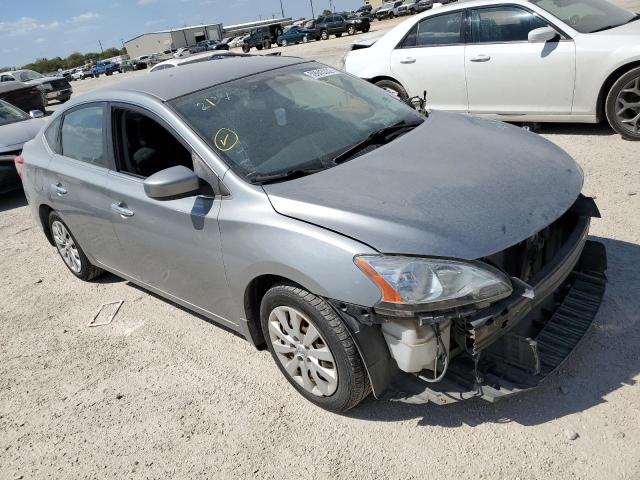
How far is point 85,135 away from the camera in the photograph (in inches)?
161

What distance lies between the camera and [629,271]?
3.61 metres

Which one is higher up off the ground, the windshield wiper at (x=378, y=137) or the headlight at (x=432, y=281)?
the windshield wiper at (x=378, y=137)

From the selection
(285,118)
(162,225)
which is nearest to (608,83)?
(285,118)

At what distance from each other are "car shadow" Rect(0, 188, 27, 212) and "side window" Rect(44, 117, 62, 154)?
4.10 m

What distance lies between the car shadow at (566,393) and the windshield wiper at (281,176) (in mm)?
1229

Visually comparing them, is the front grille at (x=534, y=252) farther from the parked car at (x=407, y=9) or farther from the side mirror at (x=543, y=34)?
the parked car at (x=407, y=9)

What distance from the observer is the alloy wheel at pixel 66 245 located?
15.7 feet

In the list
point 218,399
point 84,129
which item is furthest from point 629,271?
point 84,129

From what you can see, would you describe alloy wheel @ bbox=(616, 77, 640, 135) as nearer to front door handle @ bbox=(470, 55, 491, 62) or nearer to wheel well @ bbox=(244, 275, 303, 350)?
front door handle @ bbox=(470, 55, 491, 62)

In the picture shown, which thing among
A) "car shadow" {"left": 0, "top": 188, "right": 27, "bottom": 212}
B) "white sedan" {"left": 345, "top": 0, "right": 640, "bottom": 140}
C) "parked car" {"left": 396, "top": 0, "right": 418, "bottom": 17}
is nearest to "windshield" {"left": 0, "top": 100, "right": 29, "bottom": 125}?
"car shadow" {"left": 0, "top": 188, "right": 27, "bottom": 212}

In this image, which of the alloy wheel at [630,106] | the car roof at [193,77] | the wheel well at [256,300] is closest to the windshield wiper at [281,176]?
the wheel well at [256,300]

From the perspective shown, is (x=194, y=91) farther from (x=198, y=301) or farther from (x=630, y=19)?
(x=630, y=19)

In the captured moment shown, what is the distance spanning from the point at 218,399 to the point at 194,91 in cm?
184

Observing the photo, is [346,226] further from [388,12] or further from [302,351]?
[388,12]
